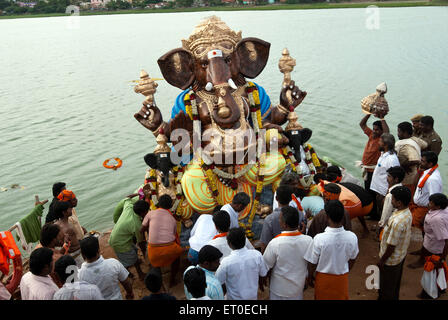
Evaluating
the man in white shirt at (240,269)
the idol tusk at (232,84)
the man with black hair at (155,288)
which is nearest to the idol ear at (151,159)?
the idol tusk at (232,84)

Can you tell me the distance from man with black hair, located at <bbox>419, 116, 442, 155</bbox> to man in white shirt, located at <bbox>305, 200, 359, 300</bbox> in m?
3.09

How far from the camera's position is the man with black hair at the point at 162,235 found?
502cm

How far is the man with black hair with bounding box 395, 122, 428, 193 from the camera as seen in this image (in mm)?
5852

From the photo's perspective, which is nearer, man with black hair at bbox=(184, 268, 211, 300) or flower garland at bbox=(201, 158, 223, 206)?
man with black hair at bbox=(184, 268, 211, 300)

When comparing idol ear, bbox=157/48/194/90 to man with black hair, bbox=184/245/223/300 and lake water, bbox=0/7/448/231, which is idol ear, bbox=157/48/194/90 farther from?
lake water, bbox=0/7/448/231

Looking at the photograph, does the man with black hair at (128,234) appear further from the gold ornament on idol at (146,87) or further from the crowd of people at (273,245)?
the gold ornament on idol at (146,87)

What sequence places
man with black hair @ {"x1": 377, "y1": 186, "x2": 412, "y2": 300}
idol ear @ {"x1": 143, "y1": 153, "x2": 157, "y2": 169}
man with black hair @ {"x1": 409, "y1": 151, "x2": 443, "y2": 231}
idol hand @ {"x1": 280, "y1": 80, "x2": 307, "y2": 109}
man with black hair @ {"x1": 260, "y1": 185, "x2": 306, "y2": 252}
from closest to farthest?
man with black hair @ {"x1": 377, "y1": 186, "x2": 412, "y2": 300}, man with black hair @ {"x1": 260, "y1": 185, "x2": 306, "y2": 252}, man with black hair @ {"x1": 409, "y1": 151, "x2": 443, "y2": 231}, idol ear @ {"x1": 143, "y1": 153, "x2": 157, "y2": 169}, idol hand @ {"x1": 280, "y1": 80, "x2": 307, "y2": 109}

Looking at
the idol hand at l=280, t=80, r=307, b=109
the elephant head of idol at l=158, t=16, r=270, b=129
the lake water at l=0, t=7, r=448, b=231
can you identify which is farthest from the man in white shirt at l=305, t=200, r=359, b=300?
the lake water at l=0, t=7, r=448, b=231

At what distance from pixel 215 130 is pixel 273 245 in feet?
7.97

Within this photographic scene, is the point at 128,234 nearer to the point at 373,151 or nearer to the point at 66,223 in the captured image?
the point at 66,223

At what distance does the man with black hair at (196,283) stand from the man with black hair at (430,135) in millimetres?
4565

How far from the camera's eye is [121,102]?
17.0 meters

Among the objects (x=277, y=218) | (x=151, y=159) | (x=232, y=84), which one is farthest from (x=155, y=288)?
(x=232, y=84)
